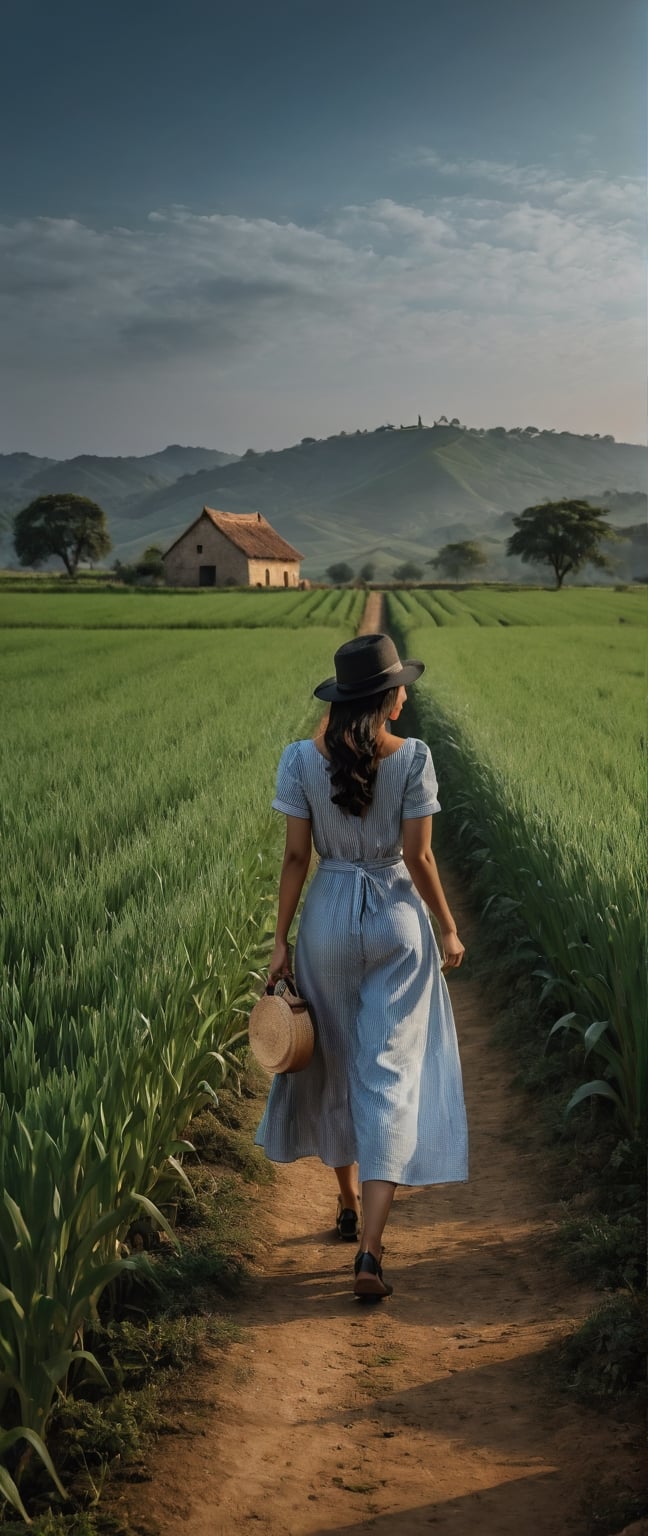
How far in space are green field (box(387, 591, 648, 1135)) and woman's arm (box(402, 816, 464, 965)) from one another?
0.67 m

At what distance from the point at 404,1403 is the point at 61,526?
79.9 m

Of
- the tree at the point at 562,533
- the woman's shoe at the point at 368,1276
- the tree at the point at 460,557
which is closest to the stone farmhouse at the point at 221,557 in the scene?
the tree at the point at 562,533

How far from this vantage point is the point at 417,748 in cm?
375

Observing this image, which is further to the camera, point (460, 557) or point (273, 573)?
point (460, 557)

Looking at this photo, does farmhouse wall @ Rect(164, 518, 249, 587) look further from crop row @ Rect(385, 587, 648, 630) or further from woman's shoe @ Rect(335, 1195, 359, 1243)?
woman's shoe @ Rect(335, 1195, 359, 1243)

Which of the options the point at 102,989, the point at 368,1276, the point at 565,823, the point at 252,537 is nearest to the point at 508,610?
the point at 252,537

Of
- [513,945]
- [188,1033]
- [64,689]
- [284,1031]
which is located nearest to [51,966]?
[188,1033]

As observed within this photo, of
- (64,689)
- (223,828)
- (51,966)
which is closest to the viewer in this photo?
(51,966)

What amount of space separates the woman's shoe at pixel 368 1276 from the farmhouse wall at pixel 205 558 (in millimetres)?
→ 62320

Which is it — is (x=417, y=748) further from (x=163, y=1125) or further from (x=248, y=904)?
(x=248, y=904)

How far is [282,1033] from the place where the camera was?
11.9 ft

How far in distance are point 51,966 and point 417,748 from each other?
4.85ft

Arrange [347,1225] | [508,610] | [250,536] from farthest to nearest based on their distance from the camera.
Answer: [250,536] → [508,610] → [347,1225]

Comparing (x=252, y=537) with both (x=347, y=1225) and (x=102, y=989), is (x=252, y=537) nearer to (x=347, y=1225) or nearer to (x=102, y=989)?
(x=102, y=989)
